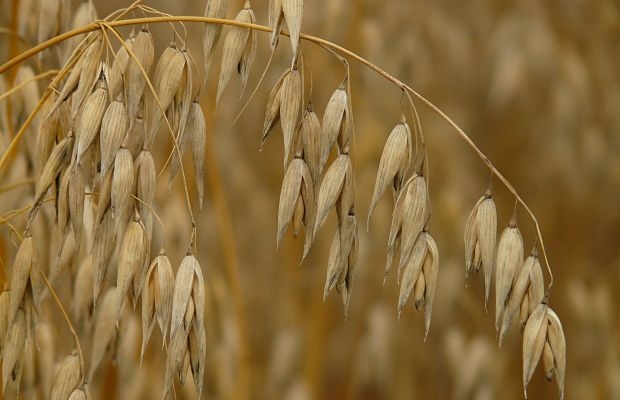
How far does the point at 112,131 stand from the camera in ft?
2.89

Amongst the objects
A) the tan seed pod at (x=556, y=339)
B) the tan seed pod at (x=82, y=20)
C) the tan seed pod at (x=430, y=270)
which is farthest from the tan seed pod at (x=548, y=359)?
the tan seed pod at (x=82, y=20)

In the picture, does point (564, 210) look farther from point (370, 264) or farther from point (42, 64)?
point (42, 64)

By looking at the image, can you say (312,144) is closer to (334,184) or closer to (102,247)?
(334,184)

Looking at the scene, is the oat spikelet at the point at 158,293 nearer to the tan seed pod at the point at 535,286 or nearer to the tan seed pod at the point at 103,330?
the tan seed pod at the point at 103,330

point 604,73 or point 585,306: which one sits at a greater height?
point 604,73

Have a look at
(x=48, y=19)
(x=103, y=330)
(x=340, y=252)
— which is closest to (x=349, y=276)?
(x=340, y=252)

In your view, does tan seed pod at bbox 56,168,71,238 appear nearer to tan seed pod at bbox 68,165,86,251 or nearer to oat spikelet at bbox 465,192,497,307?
tan seed pod at bbox 68,165,86,251

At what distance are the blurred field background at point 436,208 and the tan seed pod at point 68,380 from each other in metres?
0.56

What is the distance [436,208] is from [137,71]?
4.76 ft

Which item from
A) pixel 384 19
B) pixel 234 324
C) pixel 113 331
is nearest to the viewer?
pixel 113 331

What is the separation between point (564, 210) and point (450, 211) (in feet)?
1.95

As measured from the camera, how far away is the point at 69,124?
3.30 feet

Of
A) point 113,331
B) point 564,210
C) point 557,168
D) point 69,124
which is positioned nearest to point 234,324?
point 113,331

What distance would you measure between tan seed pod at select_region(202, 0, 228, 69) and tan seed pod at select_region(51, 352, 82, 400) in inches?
13.0
